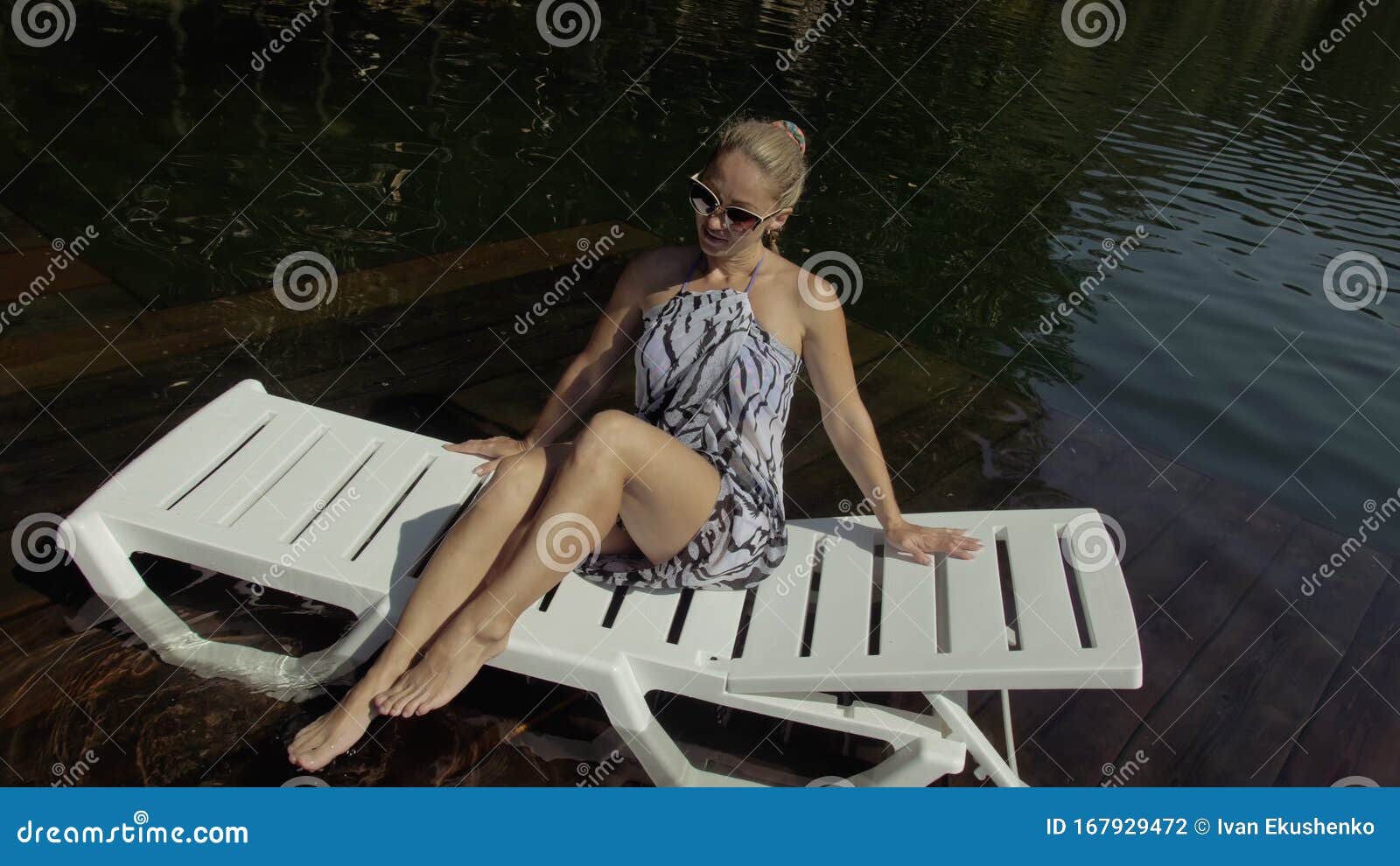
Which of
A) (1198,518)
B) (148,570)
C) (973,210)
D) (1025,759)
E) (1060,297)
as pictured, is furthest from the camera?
(973,210)

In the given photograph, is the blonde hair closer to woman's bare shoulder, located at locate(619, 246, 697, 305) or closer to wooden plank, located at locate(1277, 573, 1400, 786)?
woman's bare shoulder, located at locate(619, 246, 697, 305)

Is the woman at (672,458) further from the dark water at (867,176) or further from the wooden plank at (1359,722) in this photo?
the dark water at (867,176)

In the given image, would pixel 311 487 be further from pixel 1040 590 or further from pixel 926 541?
pixel 1040 590

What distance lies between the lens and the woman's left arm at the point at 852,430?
2678 mm

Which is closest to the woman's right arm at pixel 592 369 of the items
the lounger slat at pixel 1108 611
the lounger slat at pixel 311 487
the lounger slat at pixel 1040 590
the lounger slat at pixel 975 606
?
the lounger slat at pixel 311 487

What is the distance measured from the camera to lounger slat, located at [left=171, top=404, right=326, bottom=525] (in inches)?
100

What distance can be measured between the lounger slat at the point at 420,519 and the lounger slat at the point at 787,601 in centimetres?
82

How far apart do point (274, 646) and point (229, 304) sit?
2211 mm

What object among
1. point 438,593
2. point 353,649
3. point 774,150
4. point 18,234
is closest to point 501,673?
point 353,649

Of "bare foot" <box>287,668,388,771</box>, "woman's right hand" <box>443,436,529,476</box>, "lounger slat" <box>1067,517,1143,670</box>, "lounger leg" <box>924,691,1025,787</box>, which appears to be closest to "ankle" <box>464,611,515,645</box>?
"bare foot" <box>287,668,388,771</box>

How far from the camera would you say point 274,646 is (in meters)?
2.68

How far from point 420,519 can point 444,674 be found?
0.50m
